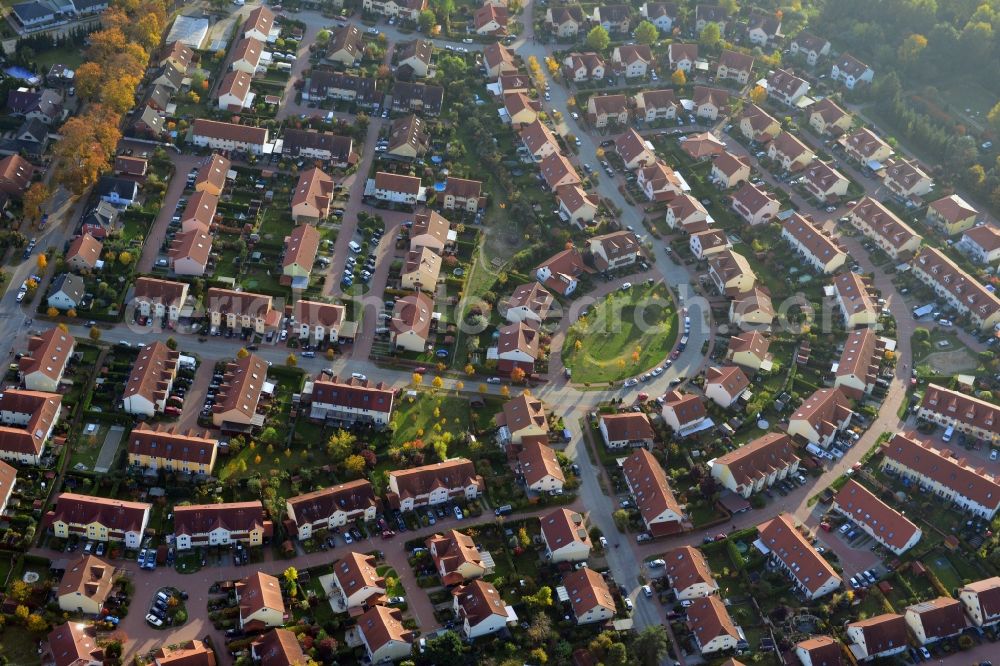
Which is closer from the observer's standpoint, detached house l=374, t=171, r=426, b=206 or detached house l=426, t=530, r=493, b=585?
detached house l=426, t=530, r=493, b=585

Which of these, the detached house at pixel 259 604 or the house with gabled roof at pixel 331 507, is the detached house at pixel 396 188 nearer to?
the house with gabled roof at pixel 331 507

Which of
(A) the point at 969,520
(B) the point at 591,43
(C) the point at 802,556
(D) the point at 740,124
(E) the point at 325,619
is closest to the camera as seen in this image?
(E) the point at 325,619

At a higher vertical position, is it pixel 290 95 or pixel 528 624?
pixel 290 95

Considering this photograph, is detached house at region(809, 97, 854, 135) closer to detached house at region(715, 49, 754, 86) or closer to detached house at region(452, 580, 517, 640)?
detached house at region(715, 49, 754, 86)

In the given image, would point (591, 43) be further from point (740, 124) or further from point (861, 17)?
point (861, 17)

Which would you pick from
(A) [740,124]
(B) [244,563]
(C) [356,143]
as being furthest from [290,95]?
(B) [244,563]

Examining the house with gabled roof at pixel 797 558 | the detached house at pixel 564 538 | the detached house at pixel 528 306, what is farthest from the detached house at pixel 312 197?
the house with gabled roof at pixel 797 558

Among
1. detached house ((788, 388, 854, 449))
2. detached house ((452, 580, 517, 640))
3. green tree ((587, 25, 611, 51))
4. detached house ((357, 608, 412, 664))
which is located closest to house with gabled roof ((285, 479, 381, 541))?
detached house ((357, 608, 412, 664))
